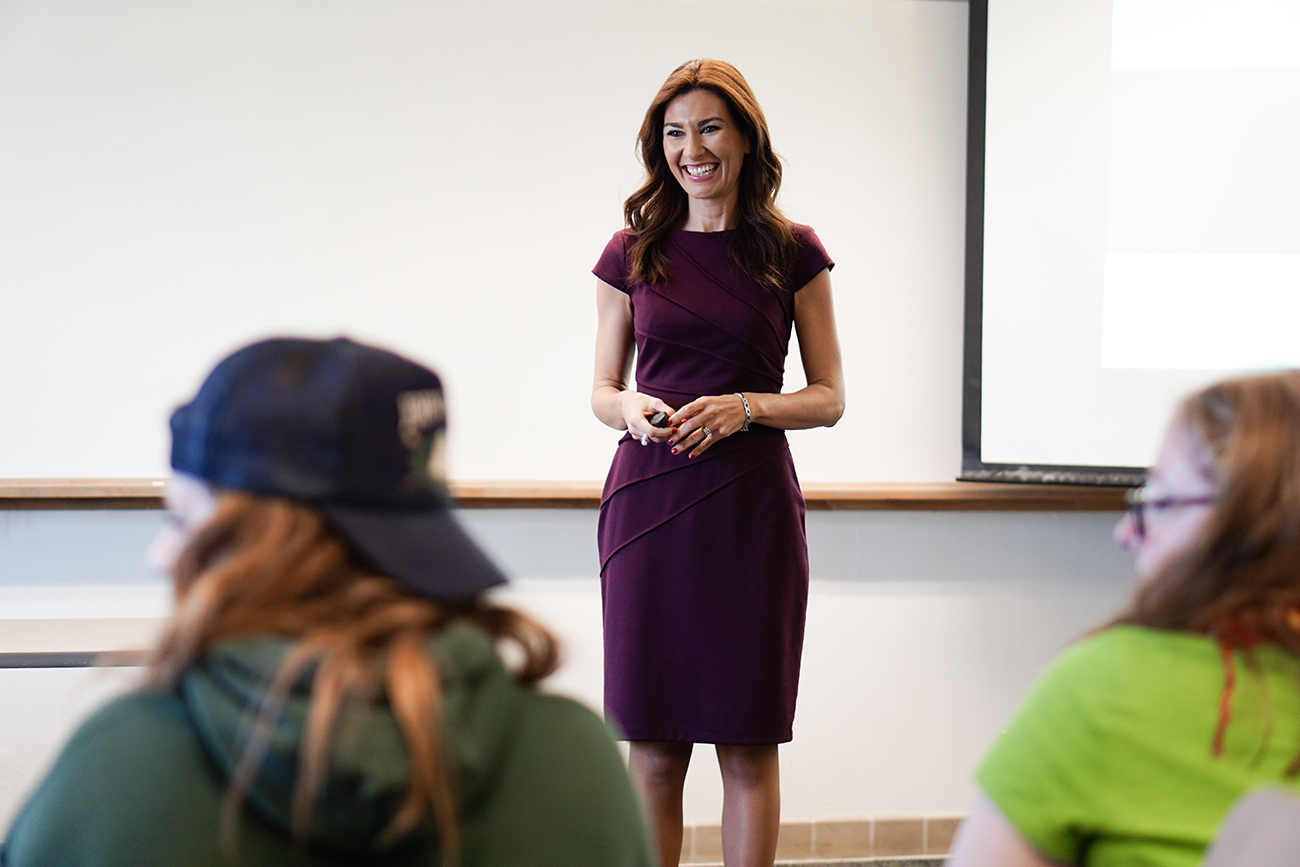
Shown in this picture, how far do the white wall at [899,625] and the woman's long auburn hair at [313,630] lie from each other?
177 cm

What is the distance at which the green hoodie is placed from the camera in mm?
577

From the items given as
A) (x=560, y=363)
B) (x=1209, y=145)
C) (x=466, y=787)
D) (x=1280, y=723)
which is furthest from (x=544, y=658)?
(x=1209, y=145)

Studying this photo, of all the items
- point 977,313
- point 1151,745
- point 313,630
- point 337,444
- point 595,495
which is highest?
point 977,313

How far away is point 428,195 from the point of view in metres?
2.42

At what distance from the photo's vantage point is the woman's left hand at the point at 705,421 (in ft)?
5.57

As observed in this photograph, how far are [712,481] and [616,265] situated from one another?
47cm

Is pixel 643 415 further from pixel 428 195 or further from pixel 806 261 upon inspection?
pixel 428 195

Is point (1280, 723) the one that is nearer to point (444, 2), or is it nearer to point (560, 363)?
point (560, 363)

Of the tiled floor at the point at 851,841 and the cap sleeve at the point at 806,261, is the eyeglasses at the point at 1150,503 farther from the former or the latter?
the tiled floor at the point at 851,841

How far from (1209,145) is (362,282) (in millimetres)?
2092

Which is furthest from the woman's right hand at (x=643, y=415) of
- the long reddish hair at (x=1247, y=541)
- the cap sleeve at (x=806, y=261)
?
the long reddish hair at (x=1247, y=541)

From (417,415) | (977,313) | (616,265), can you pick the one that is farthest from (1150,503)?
A: (977,313)

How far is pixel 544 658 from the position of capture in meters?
0.77

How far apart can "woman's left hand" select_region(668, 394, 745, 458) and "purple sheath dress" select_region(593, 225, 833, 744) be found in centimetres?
6
